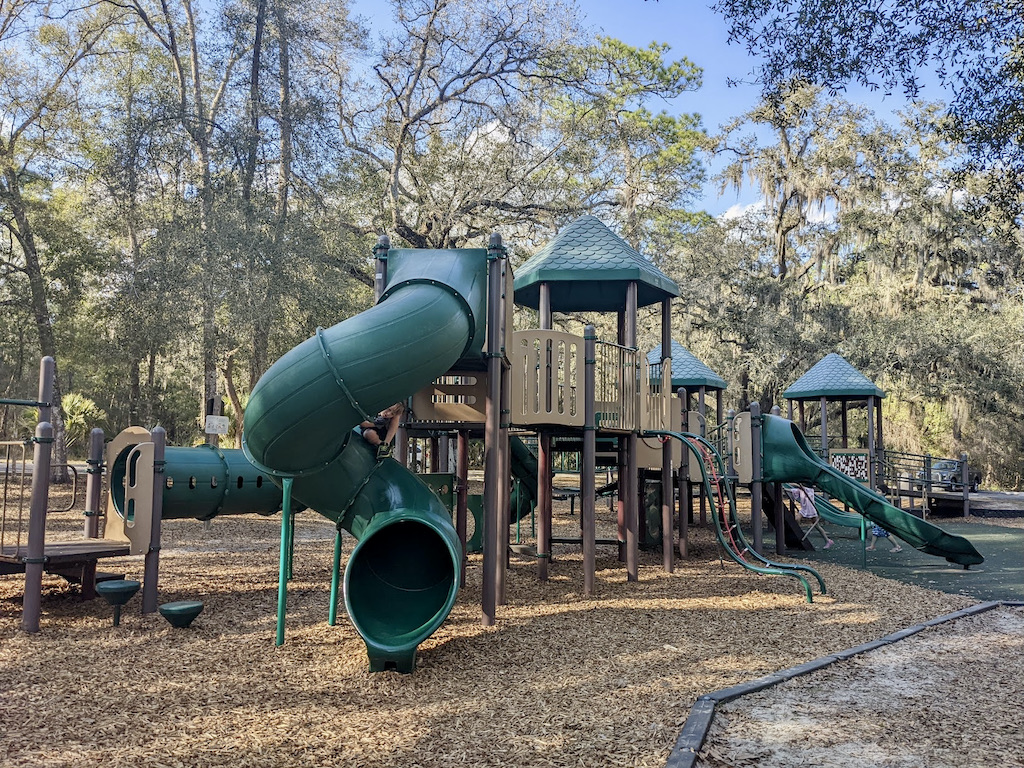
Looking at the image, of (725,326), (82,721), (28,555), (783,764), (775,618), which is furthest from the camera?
(725,326)

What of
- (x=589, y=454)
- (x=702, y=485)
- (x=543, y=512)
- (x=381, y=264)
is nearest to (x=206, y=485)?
(x=381, y=264)

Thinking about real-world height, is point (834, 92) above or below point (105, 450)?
above

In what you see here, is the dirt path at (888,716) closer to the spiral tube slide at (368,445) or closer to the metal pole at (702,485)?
the spiral tube slide at (368,445)

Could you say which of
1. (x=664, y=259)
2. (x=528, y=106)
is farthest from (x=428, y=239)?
(x=664, y=259)

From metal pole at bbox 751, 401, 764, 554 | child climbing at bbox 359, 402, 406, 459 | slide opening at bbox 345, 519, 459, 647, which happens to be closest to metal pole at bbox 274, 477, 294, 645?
slide opening at bbox 345, 519, 459, 647

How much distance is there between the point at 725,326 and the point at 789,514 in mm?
12235

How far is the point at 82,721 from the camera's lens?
4.32 meters

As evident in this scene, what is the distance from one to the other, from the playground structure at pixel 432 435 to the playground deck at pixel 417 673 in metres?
0.41

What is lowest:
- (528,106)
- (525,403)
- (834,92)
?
(525,403)

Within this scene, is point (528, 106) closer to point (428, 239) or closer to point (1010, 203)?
point (428, 239)

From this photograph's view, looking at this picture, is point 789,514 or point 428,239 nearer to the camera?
point 789,514

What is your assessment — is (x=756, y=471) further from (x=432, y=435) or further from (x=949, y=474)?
→ (x=949, y=474)

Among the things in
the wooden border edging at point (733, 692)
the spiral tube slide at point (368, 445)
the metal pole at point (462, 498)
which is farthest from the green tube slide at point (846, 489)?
the spiral tube slide at point (368, 445)

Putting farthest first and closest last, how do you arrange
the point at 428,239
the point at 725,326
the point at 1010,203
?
the point at 725,326
the point at 428,239
the point at 1010,203
